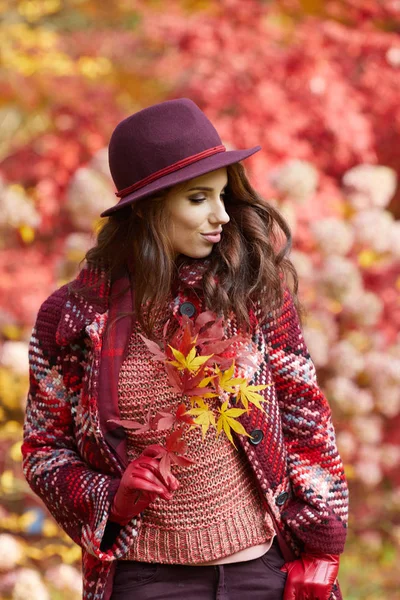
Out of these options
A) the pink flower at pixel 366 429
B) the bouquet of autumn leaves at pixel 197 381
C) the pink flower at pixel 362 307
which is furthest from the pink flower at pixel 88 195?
the bouquet of autumn leaves at pixel 197 381

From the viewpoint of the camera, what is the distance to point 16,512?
4.36 metres

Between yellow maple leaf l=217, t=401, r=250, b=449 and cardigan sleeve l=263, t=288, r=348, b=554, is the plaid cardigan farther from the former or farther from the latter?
yellow maple leaf l=217, t=401, r=250, b=449

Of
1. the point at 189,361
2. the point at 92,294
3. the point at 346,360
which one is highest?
the point at 92,294

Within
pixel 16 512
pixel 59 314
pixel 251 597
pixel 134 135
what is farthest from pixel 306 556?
pixel 16 512

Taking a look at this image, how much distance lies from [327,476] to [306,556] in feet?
0.68

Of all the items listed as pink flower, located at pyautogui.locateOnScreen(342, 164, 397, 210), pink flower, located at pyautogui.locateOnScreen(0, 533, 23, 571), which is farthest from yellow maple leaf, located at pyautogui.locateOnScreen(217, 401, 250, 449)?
pink flower, located at pyautogui.locateOnScreen(342, 164, 397, 210)

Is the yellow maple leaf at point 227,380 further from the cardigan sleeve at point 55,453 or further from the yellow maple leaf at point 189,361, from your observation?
the cardigan sleeve at point 55,453

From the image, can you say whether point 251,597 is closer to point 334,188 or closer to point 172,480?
point 172,480

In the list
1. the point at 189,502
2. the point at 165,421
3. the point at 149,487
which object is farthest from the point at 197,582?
the point at 165,421

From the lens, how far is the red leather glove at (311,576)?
2102mm

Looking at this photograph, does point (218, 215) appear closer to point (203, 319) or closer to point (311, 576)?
point (203, 319)

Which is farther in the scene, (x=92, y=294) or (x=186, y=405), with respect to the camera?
(x=92, y=294)

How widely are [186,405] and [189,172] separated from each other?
57 cm

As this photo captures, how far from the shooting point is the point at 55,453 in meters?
2.22
